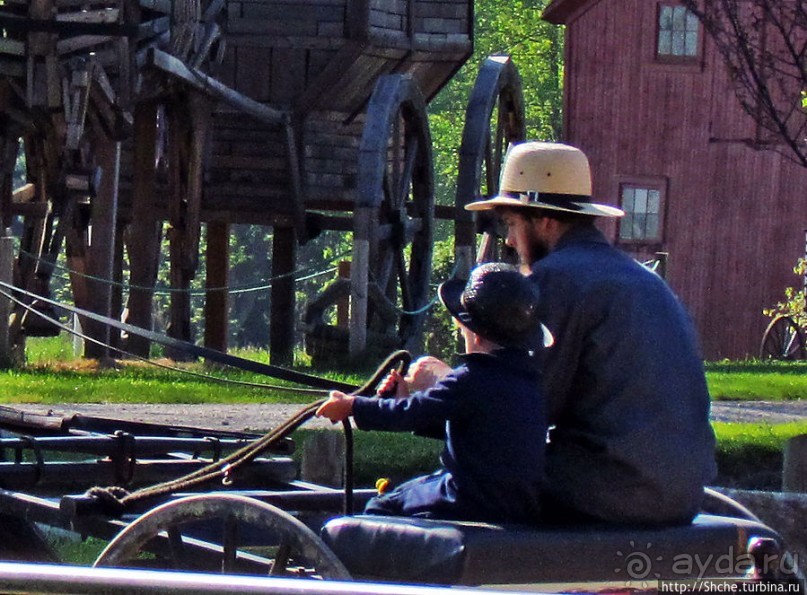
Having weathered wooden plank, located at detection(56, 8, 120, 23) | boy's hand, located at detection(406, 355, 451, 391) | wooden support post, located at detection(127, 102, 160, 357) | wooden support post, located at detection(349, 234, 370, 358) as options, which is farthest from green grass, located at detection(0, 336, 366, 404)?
boy's hand, located at detection(406, 355, 451, 391)

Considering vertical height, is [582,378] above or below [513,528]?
above

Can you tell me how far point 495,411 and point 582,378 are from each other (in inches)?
12.7

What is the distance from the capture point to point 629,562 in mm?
4199

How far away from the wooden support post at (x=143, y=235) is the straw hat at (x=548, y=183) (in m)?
12.4

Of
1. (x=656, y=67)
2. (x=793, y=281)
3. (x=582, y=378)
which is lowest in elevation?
(x=793, y=281)

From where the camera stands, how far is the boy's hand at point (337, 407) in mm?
4320

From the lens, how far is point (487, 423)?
168 inches

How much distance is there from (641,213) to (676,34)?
10.4 ft

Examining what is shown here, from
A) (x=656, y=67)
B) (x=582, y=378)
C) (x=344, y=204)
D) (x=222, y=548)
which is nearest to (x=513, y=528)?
(x=582, y=378)

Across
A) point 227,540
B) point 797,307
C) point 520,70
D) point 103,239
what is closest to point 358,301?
point 103,239

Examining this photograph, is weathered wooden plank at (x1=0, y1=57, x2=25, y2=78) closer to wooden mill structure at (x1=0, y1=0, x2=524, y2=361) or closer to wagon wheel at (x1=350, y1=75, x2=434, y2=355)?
wooden mill structure at (x1=0, y1=0, x2=524, y2=361)

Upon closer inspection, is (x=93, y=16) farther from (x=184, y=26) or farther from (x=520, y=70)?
(x=520, y=70)

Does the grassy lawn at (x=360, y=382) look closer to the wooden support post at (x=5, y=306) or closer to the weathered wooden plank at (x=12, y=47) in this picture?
the wooden support post at (x=5, y=306)

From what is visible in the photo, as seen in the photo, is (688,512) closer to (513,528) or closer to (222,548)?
(513,528)
